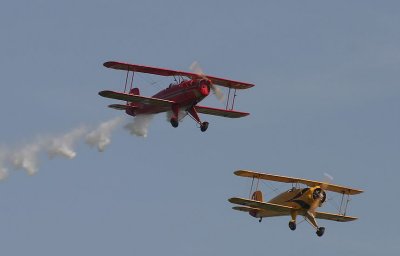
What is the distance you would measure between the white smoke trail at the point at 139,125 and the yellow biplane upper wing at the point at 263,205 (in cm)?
577

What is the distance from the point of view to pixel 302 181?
254 feet

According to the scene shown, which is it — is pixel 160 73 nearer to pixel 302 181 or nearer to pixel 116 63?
pixel 116 63

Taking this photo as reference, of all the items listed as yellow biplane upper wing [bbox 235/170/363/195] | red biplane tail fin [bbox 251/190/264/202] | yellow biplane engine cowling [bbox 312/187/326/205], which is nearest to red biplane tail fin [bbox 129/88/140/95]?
yellow biplane upper wing [bbox 235/170/363/195]

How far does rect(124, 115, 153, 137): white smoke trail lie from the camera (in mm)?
77938

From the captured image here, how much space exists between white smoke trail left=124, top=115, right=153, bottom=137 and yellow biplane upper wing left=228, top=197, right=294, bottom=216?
5.77 metres

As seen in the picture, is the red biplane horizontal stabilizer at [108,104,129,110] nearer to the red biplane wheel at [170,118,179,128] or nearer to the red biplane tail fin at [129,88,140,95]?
the red biplane tail fin at [129,88,140,95]

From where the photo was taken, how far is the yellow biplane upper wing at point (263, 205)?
7494cm

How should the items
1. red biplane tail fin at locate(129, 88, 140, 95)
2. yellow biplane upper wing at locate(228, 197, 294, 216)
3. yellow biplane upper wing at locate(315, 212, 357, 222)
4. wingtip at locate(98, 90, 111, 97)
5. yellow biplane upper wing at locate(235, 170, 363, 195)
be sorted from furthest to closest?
yellow biplane upper wing at locate(315, 212, 357, 222) < red biplane tail fin at locate(129, 88, 140, 95) < yellow biplane upper wing at locate(235, 170, 363, 195) < yellow biplane upper wing at locate(228, 197, 294, 216) < wingtip at locate(98, 90, 111, 97)

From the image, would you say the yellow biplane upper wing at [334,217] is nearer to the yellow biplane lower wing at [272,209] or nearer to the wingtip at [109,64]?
the yellow biplane lower wing at [272,209]

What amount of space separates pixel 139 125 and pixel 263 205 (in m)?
6.96

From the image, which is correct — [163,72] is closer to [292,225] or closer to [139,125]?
[139,125]

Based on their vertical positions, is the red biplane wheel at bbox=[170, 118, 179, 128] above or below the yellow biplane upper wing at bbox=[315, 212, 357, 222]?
above

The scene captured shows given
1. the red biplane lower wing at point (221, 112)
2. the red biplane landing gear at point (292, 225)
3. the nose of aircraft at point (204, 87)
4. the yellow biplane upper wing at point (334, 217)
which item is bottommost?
the red biplane landing gear at point (292, 225)

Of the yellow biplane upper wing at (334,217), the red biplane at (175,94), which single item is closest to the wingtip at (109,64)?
the red biplane at (175,94)
